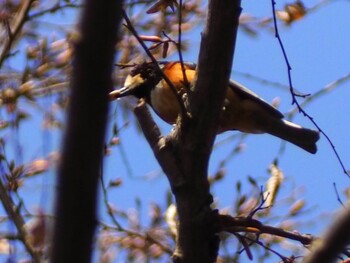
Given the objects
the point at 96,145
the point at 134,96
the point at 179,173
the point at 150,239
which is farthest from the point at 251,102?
the point at 96,145

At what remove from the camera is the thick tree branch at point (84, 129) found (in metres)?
0.69

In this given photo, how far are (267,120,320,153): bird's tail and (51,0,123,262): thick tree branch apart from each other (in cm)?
261

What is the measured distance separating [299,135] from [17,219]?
1706 mm

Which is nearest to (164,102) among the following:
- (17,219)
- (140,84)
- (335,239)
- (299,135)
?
(140,84)

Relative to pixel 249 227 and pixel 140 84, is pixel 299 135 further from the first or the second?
pixel 249 227

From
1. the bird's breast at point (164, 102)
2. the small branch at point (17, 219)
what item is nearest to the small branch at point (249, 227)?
the small branch at point (17, 219)

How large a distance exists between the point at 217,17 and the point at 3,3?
5.08 ft

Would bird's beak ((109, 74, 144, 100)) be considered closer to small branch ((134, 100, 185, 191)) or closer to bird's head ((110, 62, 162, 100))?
bird's head ((110, 62, 162, 100))

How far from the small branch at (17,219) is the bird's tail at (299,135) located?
157 cm

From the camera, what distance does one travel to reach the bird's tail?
3.23m

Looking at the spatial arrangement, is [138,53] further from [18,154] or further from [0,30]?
[18,154]

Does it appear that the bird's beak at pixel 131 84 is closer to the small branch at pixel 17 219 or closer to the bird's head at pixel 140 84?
the bird's head at pixel 140 84

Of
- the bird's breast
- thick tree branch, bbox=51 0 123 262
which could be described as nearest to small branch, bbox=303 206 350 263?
thick tree branch, bbox=51 0 123 262

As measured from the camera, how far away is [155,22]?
141 inches
